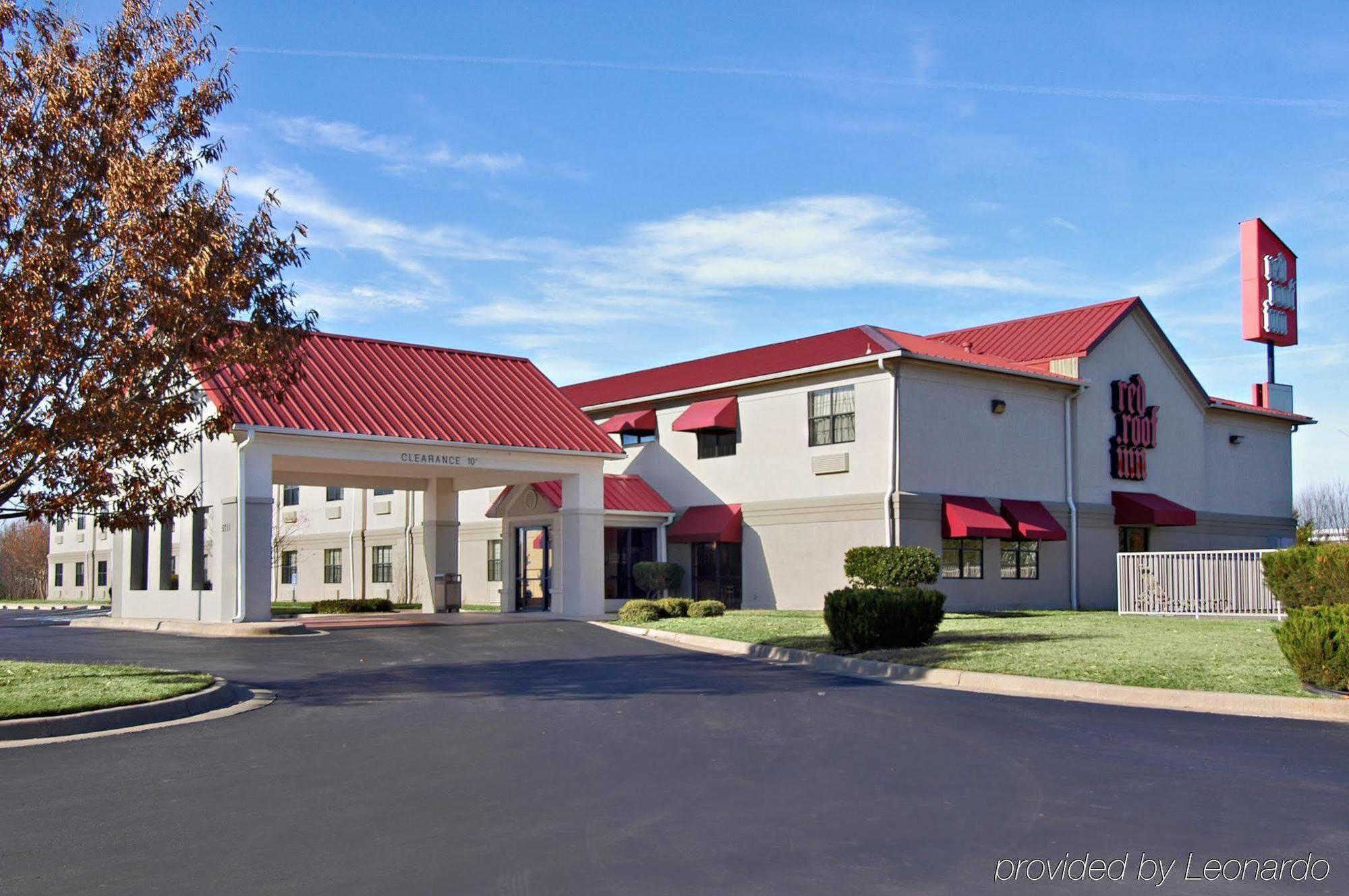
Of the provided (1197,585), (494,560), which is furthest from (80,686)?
(494,560)

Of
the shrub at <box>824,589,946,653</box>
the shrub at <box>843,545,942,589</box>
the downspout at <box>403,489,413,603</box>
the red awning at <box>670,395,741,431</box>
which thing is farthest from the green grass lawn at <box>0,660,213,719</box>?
the downspout at <box>403,489,413,603</box>

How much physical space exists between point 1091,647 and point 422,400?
16.6 m

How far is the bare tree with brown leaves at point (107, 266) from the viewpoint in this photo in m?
15.2

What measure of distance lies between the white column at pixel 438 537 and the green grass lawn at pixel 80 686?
16.2 metres

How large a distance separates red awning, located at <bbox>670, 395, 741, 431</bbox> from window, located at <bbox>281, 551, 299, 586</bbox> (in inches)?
744

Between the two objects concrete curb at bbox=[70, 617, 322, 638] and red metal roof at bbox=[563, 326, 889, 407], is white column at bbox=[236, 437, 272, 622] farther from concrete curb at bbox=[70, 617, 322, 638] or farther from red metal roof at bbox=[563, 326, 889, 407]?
red metal roof at bbox=[563, 326, 889, 407]

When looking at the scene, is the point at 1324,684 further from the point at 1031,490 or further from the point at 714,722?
the point at 1031,490

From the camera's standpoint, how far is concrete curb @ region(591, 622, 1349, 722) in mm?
12992

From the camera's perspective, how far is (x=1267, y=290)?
140 ft

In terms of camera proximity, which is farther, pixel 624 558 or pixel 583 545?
pixel 624 558

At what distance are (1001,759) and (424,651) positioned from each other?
12.9 meters

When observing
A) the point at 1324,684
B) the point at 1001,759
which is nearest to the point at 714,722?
the point at 1001,759

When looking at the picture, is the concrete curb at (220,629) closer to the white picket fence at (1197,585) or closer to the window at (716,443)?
the window at (716,443)

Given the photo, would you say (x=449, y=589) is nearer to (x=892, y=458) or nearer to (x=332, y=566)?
(x=892, y=458)
